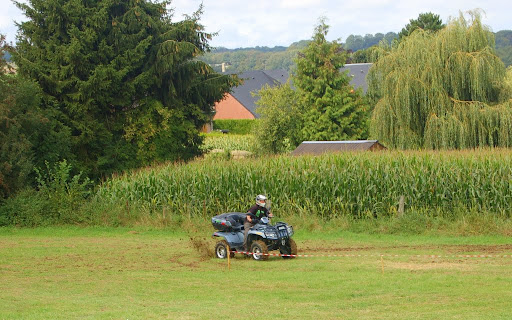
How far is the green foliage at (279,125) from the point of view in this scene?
4622 centimetres

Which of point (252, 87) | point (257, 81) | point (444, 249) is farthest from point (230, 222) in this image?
point (257, 81)

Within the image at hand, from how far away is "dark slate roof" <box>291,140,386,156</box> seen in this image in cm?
3044

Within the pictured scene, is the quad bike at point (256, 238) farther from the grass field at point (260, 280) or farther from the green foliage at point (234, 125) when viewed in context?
the green foliage at point (234, 125)

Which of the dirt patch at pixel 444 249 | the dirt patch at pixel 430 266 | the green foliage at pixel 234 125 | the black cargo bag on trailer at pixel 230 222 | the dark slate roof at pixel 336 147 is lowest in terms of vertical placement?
the dirt patch at pixel 444 249

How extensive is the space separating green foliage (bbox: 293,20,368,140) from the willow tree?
1094 centimetres

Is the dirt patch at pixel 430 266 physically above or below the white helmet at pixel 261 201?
below

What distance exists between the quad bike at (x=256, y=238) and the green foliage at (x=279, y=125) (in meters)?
28.2

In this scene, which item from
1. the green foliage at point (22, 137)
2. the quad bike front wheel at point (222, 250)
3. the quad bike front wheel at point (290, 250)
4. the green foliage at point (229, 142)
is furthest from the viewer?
the green foliage at point (229, 142)

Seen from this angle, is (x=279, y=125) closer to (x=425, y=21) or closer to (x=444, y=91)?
(x=444, y=91)

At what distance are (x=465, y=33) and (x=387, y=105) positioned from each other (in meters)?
5.22

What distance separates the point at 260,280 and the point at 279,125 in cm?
3261

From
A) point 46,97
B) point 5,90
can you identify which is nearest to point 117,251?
point 5,90

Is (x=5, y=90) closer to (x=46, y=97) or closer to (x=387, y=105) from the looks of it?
(x=46, y=97)

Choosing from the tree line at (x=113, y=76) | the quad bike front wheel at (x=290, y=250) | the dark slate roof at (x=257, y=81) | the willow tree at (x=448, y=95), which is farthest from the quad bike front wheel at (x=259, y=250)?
the dark slate roof at (x=257, y=81)
